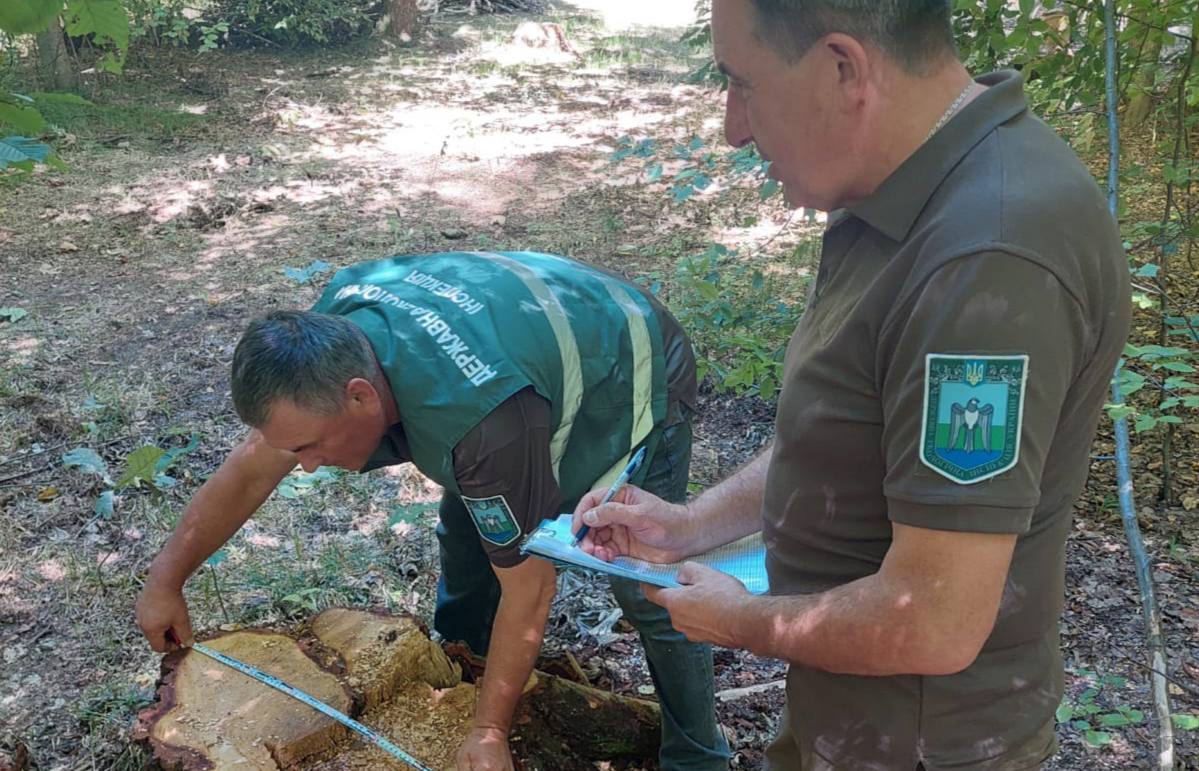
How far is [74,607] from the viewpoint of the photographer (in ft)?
10.4

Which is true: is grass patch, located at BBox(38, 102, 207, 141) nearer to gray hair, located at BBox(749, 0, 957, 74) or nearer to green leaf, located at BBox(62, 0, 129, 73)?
green leaf, located at BBox(62, 0, 129, 73)

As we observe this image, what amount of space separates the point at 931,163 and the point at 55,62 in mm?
9937

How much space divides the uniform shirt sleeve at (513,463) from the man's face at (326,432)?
0.70 feet

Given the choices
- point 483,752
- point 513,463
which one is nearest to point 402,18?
point 513,463

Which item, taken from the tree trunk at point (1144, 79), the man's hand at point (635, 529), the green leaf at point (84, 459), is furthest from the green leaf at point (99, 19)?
the tree trunk at point (1144, 79)

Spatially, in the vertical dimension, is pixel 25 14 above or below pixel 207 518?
above

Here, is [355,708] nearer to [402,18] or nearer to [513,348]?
[513,348]

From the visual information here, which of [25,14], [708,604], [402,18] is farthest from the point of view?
[402,18]

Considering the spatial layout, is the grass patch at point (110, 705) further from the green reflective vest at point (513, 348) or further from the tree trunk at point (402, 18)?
the tree trunk at point (402, 18)

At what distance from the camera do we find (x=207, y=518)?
7.45 ft

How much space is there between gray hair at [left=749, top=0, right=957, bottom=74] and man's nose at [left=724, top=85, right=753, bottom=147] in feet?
0.36

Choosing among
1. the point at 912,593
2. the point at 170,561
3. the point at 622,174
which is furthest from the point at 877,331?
the point at 622,174

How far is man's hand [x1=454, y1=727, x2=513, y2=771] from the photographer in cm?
200

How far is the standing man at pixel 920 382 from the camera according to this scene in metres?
0.95
